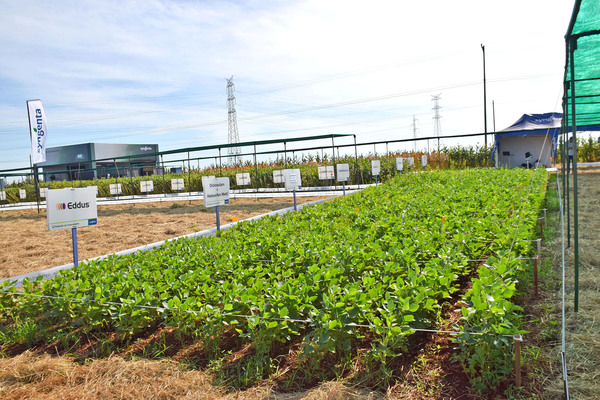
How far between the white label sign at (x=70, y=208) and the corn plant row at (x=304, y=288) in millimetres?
1066

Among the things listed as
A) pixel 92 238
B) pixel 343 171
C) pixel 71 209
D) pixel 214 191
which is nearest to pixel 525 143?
pixel 343 171

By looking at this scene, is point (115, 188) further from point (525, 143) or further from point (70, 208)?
point (525, 143)

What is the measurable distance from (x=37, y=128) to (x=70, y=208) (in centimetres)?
1305

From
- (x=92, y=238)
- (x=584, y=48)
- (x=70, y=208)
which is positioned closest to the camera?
(x=584, y=48)

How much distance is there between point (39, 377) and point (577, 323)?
409cm

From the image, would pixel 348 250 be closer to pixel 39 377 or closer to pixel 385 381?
pixel 385 381

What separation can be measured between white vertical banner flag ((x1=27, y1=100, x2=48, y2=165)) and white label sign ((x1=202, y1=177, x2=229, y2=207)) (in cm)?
1122

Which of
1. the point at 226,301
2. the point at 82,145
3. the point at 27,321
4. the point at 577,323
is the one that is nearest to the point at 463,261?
the point at 577,323

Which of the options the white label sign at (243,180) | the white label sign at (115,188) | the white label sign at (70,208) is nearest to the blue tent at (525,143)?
the white label sign at (243,180)

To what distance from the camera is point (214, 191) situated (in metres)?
7.88

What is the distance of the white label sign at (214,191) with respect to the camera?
7656 millimetres

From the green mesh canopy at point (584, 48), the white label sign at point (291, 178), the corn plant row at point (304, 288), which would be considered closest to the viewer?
the corn plant row at point (304, 288)

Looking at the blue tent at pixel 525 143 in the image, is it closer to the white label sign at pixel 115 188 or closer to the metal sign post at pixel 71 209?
the white label sign at pixel 115 188

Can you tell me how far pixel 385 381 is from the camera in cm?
253
